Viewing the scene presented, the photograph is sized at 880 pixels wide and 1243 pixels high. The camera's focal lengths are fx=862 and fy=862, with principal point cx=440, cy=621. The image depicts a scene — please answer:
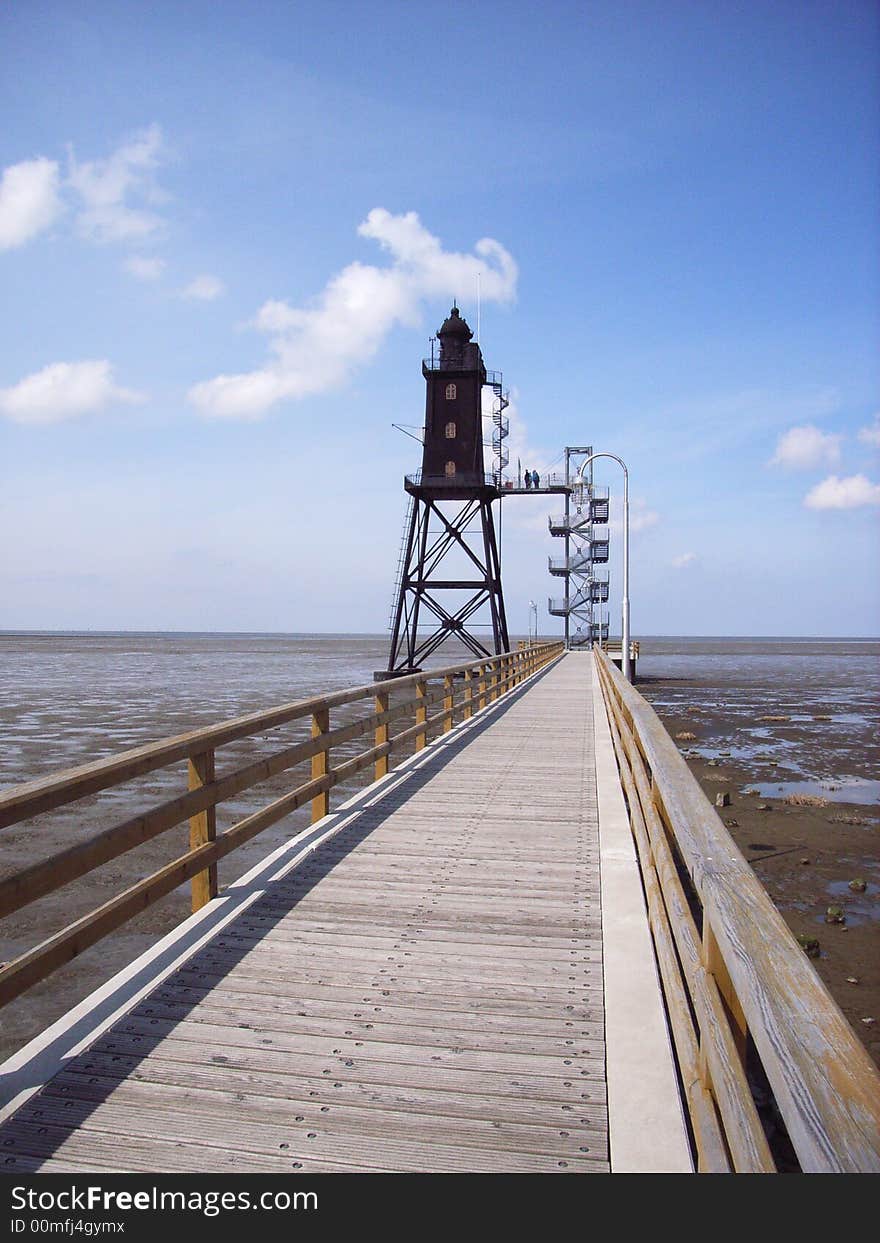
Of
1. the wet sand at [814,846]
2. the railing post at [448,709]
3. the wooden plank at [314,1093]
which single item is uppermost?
the railing post at [448,709]

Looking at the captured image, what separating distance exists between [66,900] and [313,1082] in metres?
6.96

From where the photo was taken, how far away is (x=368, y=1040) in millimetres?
3783

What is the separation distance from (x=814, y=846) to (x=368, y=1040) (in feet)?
32.6

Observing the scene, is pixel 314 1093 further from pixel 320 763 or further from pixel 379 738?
pixel 379 738

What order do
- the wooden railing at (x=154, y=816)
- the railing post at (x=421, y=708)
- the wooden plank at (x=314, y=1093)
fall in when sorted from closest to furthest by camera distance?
1. the wooden plank at (x=314, y=1093)
2. the wooden railing at (x=154, y=816)
3. the railing post at (x=421, y=708)

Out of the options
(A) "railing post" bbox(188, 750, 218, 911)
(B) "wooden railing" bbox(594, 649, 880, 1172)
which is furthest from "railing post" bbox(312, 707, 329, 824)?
(B) "wooden railing" bbox(594, 649, 880, 1172)

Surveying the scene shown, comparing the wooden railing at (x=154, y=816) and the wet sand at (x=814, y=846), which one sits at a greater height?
the wooden railing at (x=154, y=816)

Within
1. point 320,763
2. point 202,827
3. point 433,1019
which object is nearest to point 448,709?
point 320,763

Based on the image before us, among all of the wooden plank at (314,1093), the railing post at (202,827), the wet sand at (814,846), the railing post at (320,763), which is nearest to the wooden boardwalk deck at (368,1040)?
the wooden plank at (314,1093)

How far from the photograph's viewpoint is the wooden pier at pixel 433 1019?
2.27 m

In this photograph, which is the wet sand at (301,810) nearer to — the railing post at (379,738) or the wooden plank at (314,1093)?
the railing post at (379,738)

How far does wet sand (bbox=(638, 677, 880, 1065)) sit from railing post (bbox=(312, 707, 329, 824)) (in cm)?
390

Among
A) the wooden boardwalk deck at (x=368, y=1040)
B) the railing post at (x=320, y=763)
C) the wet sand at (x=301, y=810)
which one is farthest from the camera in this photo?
the wet sand at (x=301, y=810)

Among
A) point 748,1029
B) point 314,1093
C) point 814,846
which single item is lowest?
point 814,846
